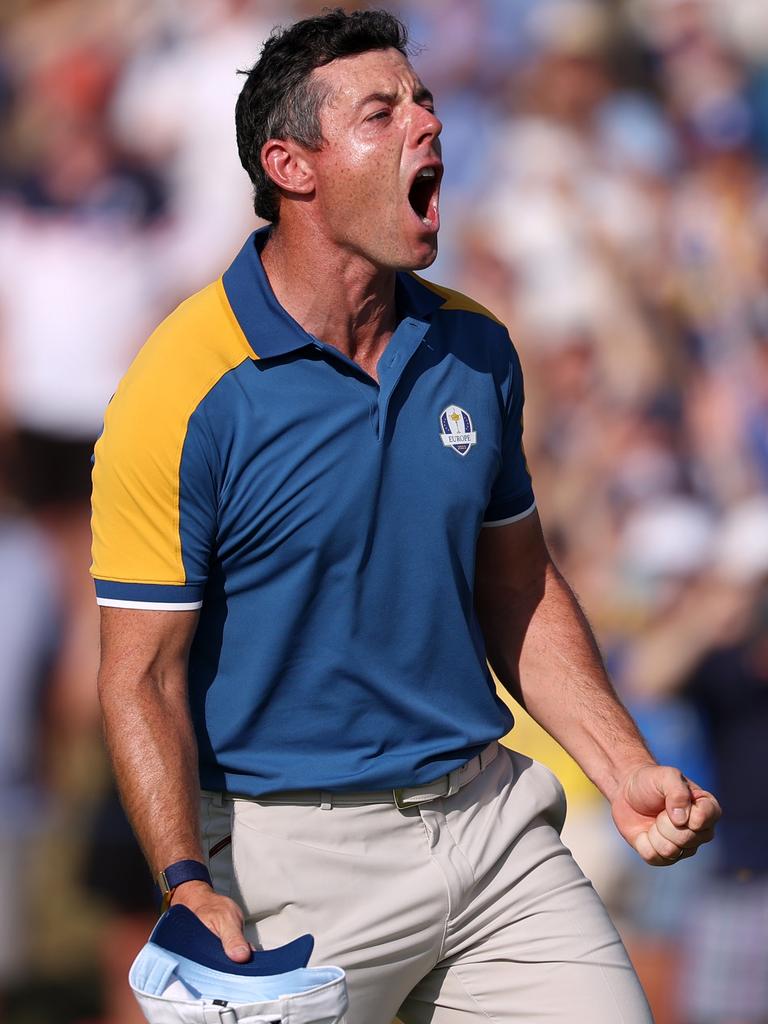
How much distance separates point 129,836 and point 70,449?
124 centimetres

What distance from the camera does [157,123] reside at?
192 inches

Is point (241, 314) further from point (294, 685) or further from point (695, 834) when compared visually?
point (695, 834)

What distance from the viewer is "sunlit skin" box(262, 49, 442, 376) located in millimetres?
2289

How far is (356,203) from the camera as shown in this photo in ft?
7.59

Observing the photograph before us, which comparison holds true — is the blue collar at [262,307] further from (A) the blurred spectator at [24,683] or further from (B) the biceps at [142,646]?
(A) the blurred spectator at [24,683]

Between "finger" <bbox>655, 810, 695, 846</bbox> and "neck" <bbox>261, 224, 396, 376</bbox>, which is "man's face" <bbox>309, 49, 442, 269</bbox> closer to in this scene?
"neck" <bbox>261, 224, 396, 376</bbox>

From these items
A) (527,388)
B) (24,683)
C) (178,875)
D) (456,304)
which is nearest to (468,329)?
(456,304)

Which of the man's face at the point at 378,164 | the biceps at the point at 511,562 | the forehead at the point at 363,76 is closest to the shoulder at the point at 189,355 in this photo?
the man's face at the point at 378,164

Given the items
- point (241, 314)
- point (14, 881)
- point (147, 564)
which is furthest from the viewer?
point (14, 881)

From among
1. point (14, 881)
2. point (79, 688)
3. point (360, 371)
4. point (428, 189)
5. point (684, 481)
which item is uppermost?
point (428, 189)

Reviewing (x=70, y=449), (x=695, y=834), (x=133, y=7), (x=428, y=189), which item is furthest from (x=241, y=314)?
(x=133, y=7)

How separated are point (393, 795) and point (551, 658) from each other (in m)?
0.41

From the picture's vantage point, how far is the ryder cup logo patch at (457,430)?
7.69 ft

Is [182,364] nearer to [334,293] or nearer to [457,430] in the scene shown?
[334,293]
